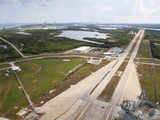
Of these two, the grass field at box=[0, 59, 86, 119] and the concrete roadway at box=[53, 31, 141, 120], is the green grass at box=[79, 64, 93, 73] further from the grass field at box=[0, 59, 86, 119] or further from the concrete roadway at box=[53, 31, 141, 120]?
the concrete roadway at box=[53, 31, 141, 120]

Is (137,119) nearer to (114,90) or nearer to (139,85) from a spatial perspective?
A: (114,90)

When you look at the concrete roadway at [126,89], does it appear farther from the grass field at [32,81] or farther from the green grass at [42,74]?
the green grass at [42,74]

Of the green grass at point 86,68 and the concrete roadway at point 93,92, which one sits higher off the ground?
the green grass at point 86,68

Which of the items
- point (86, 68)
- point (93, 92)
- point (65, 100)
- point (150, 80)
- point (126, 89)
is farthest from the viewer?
point (86, 68)

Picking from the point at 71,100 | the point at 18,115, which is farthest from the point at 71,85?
the point at 18,115

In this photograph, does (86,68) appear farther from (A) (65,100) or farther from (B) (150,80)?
(B) (150,80)

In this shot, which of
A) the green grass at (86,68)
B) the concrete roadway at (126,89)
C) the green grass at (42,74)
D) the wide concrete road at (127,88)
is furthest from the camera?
the green grass at (86,68)

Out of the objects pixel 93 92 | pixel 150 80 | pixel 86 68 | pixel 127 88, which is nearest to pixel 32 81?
pixel 93 92


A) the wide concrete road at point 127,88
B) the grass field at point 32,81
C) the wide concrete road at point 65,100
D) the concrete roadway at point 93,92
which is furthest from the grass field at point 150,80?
the grass field at point 32,81
